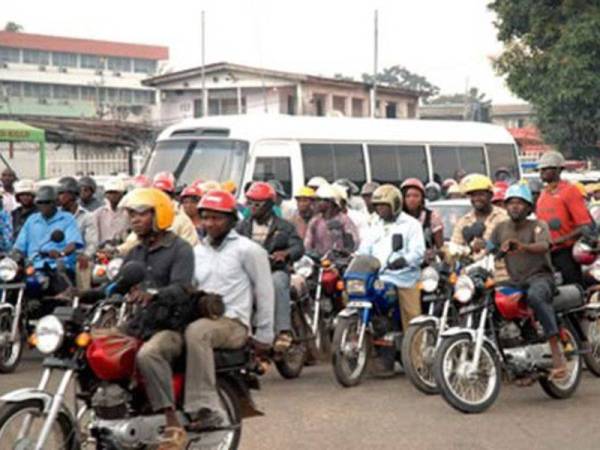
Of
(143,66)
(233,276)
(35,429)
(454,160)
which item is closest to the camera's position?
(35,429)

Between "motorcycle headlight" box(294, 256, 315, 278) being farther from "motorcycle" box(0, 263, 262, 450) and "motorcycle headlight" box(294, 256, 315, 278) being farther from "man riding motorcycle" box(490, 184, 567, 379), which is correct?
"motorcycle" box(0, 263, 262, 450)

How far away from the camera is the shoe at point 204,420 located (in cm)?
630

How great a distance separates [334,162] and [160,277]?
1214cm

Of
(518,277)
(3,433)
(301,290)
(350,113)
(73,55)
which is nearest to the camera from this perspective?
(3,433)

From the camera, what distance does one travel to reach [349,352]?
9602mm

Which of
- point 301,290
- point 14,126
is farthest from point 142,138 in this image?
point 301,290

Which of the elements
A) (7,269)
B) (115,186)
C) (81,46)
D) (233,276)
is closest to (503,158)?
(115,186)

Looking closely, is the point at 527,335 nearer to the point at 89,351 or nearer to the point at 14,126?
the point at 89,351

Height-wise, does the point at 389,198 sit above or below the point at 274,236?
above

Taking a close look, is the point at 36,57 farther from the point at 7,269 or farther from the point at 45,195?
the point at 7,269

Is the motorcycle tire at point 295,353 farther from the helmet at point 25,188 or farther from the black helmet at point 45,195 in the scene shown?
the helmet at point 25,188

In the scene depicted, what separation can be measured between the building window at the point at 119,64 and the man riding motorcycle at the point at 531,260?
71726 mm

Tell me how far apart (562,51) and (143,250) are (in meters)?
24.3

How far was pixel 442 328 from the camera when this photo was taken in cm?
909
